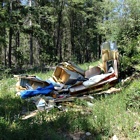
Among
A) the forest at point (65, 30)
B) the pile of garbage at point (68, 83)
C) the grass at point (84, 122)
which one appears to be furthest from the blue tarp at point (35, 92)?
the forest at point (65, 30)

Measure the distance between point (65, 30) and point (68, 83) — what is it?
1276 inches

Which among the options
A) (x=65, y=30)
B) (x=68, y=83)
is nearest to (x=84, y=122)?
(x=68, y=83)

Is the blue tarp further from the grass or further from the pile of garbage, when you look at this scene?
the grass

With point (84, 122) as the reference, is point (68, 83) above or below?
below

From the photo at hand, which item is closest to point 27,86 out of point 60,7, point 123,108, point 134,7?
point 123,108

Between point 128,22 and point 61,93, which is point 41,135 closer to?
point 61,93

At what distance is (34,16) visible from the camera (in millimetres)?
18625

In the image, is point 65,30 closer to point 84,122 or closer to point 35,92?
point 35,92

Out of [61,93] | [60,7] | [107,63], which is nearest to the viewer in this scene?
[61,93]

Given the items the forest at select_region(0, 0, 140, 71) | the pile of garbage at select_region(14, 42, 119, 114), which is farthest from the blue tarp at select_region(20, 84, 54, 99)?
the forest at select_region(0, 0, 140, 71)

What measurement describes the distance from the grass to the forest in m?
3.08

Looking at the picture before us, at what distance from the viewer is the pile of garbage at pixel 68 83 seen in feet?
19.6

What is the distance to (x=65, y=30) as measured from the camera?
127 ft

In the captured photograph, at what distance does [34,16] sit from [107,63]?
12.5 meters
